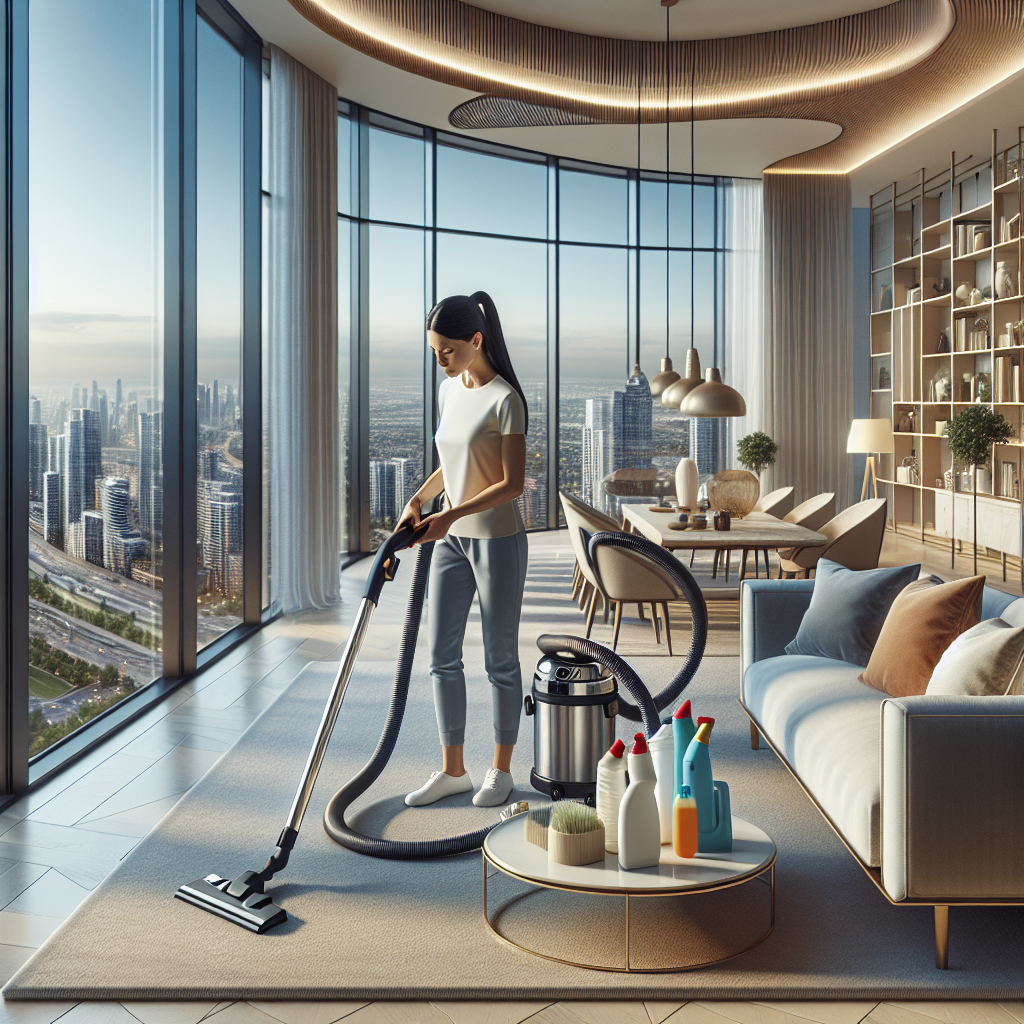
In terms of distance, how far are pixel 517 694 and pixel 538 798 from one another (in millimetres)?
340

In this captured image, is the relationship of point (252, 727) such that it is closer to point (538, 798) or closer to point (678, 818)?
point (538, 798)

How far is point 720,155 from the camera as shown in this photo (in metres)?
9.34

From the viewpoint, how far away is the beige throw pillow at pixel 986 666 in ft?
7.31

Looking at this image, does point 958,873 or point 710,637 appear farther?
point 710,637

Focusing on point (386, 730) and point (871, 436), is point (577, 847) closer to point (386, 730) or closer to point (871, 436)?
point (386, 730)

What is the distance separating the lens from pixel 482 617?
9.82 feet

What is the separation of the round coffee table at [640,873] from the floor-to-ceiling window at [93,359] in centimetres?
198

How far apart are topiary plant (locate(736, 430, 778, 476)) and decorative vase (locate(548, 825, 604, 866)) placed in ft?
26.9

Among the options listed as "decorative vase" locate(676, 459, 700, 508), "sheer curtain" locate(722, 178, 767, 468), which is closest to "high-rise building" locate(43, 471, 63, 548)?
"decorative vase" locate(676, 459, 700, 508)

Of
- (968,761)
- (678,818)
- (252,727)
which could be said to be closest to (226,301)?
(252,727)

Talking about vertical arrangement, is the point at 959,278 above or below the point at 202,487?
above

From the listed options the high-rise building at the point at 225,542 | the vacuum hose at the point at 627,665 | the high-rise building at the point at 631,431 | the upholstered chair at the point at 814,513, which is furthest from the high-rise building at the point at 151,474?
the high-rise building at the point at 631,431

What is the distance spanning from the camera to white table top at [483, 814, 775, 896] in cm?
205

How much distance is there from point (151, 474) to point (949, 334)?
7.92 m
